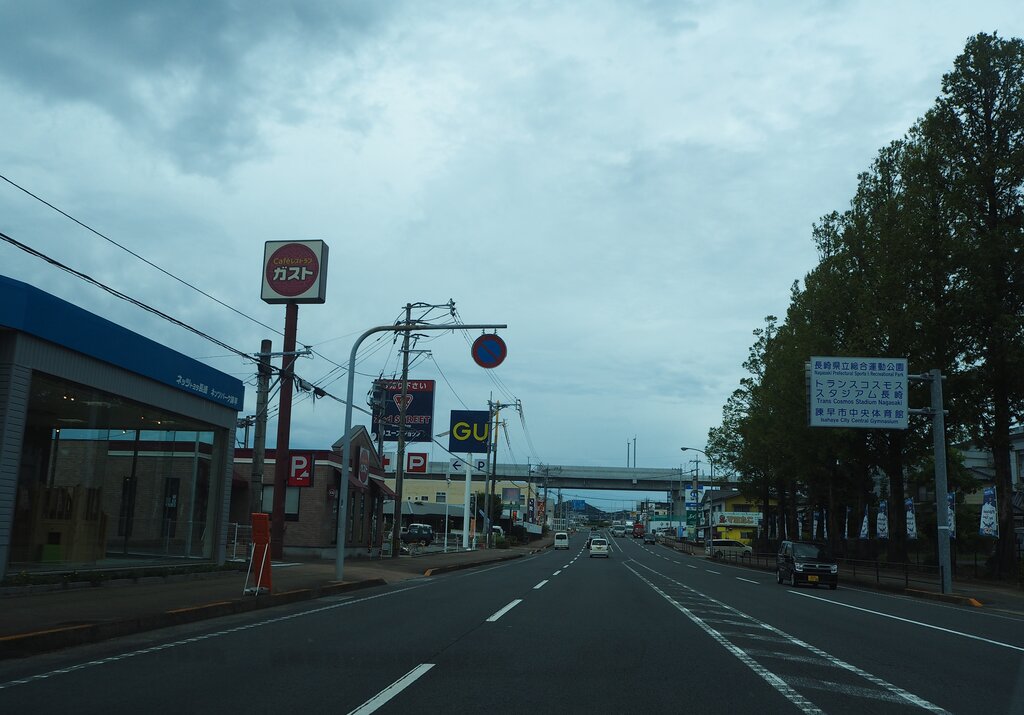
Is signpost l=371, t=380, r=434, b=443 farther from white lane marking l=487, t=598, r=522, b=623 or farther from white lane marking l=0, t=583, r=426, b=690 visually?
white lane marking l=0, t=583, r=426, b=690

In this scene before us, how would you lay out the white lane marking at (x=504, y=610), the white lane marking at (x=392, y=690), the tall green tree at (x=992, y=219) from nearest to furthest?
the white lane marking at (x=392, y=690) < the white lane marking at (x=504, y=610) < the tall green tree at (x=992, y=219)

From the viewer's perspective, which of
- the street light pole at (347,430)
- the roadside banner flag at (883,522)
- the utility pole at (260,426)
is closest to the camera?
the street light pole at (347,430)

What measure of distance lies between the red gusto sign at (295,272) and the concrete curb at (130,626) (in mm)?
17042

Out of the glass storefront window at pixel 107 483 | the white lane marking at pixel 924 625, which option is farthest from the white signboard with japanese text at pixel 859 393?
the glass storefront window at pixel 107 483

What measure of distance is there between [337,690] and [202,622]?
22.9 feet

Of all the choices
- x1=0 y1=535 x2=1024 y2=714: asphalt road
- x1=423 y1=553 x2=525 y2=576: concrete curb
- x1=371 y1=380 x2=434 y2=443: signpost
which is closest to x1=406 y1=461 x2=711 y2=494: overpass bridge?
x1=371 y1=380 x2=434 y2=443: signpost

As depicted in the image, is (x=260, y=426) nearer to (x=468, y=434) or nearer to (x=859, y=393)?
(x=859, y=393)

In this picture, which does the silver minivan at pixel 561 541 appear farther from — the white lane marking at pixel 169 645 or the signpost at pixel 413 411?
the white lane marking at pixel 169 645

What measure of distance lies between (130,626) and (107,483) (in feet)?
32.7

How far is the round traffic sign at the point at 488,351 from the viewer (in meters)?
23.6

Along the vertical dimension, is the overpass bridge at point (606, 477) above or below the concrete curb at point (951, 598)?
above

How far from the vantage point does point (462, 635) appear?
39.7 ft

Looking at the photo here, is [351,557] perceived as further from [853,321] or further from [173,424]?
[853,321]

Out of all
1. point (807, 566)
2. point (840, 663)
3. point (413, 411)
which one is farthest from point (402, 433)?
point (840, 663)
